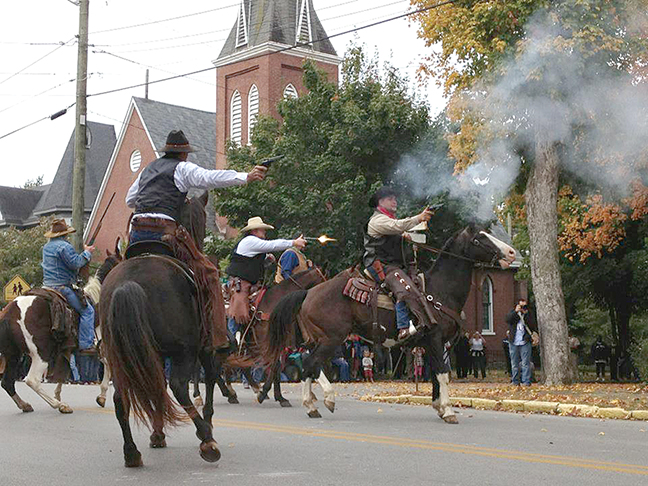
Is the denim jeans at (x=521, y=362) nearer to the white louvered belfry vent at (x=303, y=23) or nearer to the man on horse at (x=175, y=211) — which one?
the man on horse at (x=175, y=211)

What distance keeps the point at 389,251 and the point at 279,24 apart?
44317mm

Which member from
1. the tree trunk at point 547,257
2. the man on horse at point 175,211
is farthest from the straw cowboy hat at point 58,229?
the tree trunk at point 547,257

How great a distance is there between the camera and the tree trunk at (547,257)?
84.4 ft

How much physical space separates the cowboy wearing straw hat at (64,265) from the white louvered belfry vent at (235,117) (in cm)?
4290

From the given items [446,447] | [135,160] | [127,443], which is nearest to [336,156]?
[446,447]

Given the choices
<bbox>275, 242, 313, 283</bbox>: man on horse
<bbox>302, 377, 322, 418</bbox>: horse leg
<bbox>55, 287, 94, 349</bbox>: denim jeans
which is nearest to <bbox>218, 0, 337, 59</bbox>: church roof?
<bbox>275, 242, 313, 283</bbox>: man on horse

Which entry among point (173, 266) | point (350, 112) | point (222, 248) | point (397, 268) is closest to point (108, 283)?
point (173, 266)

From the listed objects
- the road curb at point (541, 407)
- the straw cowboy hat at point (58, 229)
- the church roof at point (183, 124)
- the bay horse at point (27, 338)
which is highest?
the church roof at point (183, 124)

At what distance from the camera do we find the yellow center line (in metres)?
8.94

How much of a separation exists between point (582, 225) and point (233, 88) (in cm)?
3000

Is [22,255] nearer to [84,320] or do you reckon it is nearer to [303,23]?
[303,23]

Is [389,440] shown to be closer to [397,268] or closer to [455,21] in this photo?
[397,268]

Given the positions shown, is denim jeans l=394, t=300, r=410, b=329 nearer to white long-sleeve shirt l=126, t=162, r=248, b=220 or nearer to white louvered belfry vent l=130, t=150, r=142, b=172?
white long-sleeve shirt l=126, t=162, r=248, b=220

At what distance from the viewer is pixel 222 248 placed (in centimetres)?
4112
